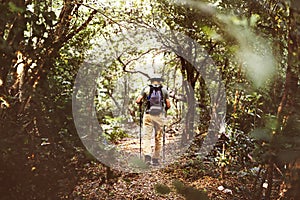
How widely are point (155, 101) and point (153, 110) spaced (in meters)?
0.03

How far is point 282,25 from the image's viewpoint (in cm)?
90

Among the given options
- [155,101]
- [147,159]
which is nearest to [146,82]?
[155,101]

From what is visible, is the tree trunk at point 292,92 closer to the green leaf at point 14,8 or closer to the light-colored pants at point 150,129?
the light-colored pants at point 150,129

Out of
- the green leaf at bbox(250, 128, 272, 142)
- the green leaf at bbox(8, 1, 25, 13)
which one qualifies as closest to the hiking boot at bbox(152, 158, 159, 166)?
the green leaf at bbox(250, 128, 272, 142)

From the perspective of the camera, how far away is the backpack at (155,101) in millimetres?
1214

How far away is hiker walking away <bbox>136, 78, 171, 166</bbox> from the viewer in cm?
122

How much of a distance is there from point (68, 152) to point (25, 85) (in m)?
0.25

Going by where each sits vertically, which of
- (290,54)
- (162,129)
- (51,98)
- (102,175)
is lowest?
(102,175)

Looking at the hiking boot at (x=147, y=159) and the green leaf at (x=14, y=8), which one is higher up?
the green leaf at (x=14, y=8)

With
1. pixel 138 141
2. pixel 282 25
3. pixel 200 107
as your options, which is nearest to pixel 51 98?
pixel 138 141

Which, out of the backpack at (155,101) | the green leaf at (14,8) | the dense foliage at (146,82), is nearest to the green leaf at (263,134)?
the dense foliage at (146,82)

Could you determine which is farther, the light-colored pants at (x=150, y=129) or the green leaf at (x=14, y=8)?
the light-colored pants at (x=150, y=129)

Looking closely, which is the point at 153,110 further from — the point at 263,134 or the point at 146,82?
the point at 263,134

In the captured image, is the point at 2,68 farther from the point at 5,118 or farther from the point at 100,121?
the point at 100,121
